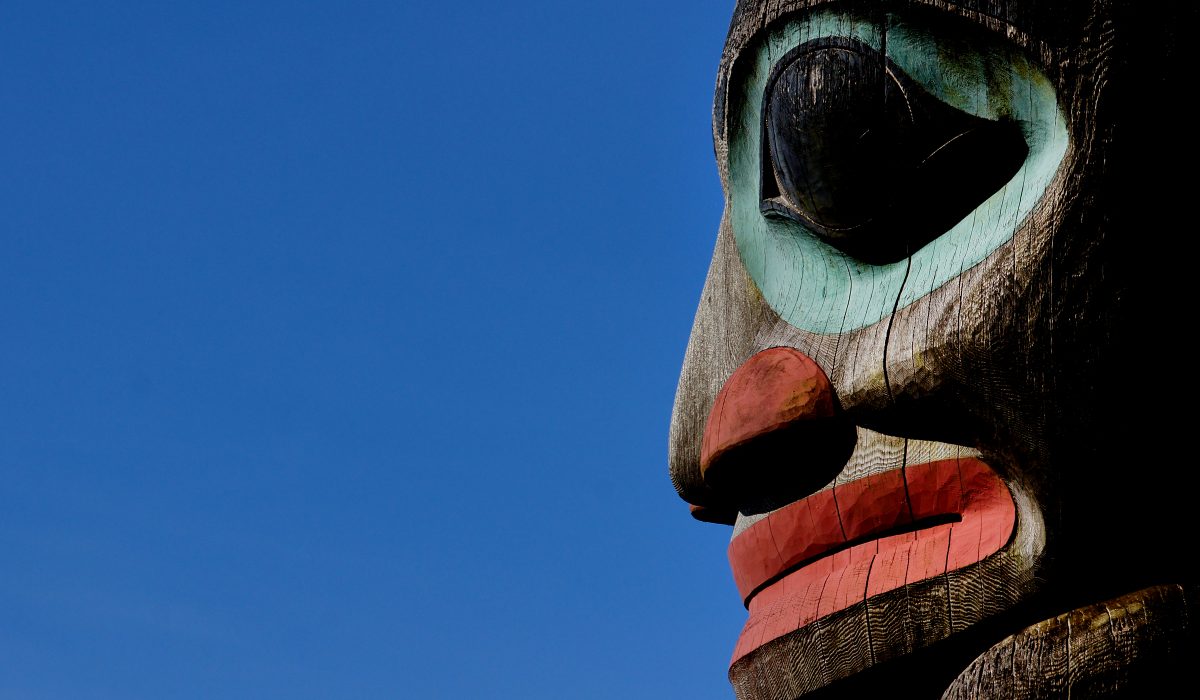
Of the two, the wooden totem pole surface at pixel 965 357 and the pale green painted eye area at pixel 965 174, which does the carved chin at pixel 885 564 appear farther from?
the pale green painted eye area at pixel 965 174

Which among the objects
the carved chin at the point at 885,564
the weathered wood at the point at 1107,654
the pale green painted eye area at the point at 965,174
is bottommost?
the weathered wood at the point at 1107,654

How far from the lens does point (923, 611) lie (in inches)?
89.5

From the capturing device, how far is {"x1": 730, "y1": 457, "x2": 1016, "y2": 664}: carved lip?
2.30m

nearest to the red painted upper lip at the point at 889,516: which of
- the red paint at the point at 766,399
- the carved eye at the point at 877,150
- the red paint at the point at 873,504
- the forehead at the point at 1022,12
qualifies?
the red paint at the point at 873,504

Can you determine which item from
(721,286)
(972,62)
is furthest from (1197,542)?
(721,286)

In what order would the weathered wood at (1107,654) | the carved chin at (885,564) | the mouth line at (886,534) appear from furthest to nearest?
1. the mouth line at (886,534)
2. the carved chin at (885,564)
3. the weathered wood at (1107,654)

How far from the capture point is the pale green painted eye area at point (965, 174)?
2301mm

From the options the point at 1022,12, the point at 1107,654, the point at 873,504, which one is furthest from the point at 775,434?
the point at 1022,12

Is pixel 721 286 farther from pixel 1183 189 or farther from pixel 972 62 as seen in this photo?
pixel 1183 189

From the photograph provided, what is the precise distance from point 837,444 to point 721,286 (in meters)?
0.60

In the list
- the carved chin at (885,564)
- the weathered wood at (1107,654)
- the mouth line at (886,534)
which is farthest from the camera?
the mouth line at (886,534)

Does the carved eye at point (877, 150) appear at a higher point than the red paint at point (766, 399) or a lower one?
higher

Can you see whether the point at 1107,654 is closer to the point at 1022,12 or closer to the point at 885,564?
the point at 885,564

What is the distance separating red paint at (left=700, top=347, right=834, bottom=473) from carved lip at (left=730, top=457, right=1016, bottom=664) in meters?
0.15
